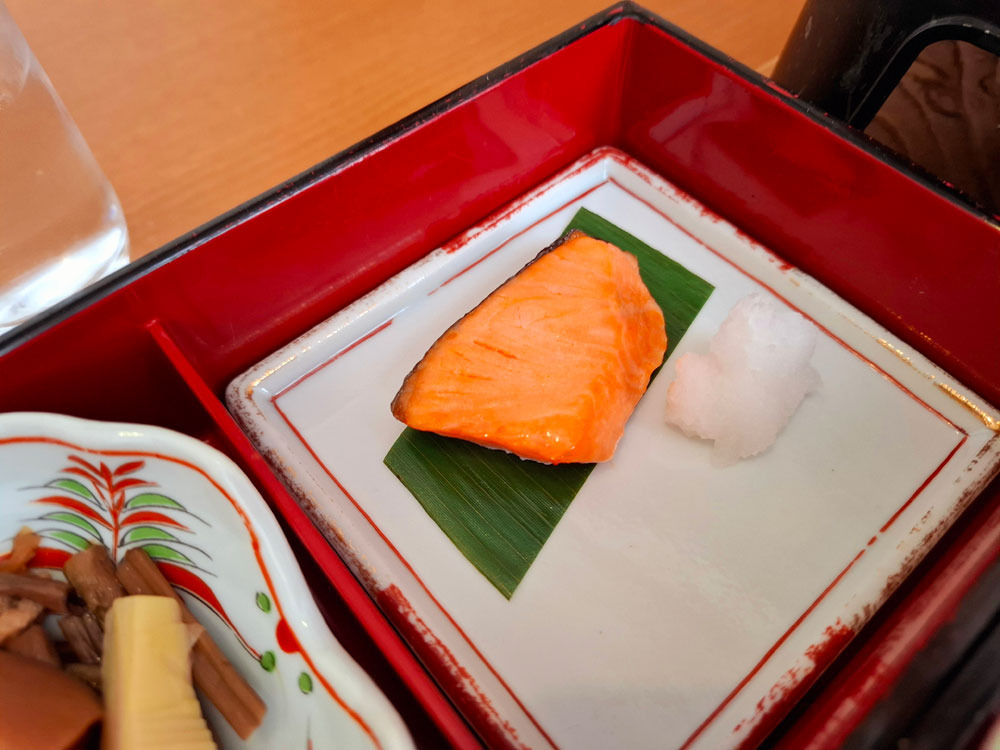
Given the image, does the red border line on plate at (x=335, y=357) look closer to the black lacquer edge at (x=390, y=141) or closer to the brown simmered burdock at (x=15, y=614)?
the black lacquer edge at (x=390, y=141)

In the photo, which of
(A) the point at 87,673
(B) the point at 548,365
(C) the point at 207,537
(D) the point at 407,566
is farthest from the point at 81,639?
(B) the point at 548,365

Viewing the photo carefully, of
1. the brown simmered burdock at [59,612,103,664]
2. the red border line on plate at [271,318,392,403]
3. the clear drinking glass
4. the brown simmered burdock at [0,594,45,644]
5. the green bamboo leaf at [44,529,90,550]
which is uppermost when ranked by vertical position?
the clear drinking glass

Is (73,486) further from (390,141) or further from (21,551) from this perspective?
(390,141)

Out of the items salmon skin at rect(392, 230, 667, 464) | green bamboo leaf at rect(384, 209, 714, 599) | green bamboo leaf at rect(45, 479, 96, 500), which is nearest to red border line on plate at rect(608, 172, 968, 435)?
salmon skin at rect(392, 230, 667, 464)

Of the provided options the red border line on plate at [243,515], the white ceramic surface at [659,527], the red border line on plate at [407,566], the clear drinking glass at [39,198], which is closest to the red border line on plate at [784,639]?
the white ceramic surface at [659,527]

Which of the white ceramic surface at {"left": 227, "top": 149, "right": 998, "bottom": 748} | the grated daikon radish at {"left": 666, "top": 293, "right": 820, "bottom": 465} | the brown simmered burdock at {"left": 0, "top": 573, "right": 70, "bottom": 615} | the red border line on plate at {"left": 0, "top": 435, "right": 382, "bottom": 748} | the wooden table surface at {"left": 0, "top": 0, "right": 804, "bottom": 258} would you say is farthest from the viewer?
the wooden table surface at {"left": 0, "top": 0, "right": 804, "bottom": 258}

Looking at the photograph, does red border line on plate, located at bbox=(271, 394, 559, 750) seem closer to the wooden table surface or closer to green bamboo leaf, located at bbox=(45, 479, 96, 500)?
green bamboo leaf, located at bbox=(45, 479, 96, 500)
